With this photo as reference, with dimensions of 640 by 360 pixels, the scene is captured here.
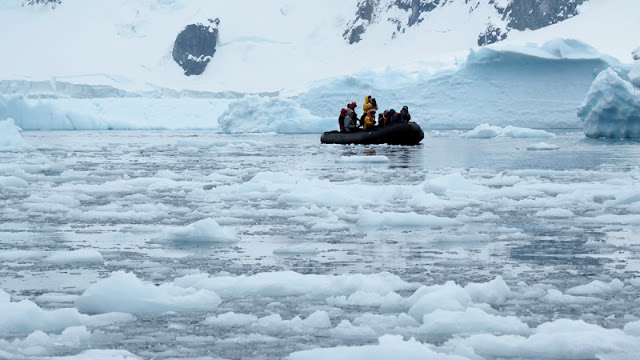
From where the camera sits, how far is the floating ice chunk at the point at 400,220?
27.2ft

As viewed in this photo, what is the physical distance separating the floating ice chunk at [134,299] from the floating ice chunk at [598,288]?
1.95m

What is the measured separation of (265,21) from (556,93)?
85.7 meters

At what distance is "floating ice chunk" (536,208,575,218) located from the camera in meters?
8.96

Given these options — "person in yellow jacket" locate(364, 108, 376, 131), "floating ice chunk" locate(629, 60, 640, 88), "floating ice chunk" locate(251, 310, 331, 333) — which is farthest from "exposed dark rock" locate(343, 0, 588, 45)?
"floating ice chunk" locate(251, 310, 331, 333)

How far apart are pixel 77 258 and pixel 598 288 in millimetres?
3264

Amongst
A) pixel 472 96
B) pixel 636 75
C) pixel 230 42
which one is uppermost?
pixel 230 42

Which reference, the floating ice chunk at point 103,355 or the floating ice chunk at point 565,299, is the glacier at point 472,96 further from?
the floating ice chunk at point 103,355

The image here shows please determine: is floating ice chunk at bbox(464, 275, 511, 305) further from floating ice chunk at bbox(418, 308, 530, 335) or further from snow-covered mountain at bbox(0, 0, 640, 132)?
snow-covered mountain at bbox(0, 0, 640, 132)

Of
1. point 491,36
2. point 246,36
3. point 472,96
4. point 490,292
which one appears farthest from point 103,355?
point 246,36

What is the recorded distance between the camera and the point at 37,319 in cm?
452

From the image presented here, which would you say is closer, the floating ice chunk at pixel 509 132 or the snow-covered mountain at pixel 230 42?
the floating ice chunk at pixel 509 132

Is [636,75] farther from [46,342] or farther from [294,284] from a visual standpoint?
[46,342]

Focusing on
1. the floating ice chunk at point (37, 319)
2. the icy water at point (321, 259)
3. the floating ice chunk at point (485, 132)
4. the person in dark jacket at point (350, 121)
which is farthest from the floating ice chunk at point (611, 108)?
the floating ice chunk at point (37, 319)

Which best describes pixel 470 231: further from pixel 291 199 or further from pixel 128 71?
pixel 128 71
